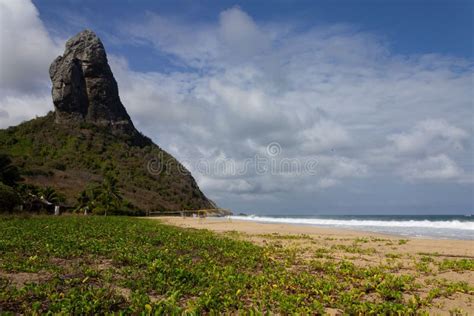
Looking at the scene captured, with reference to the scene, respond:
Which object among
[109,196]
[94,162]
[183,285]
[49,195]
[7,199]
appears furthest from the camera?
[94,162]

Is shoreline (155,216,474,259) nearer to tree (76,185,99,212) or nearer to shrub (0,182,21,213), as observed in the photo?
shrub (0,182,21,213)

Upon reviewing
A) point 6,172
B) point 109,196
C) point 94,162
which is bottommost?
point 109,196

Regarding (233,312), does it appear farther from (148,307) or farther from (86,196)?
(86,196)

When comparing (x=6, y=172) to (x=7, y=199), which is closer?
(x=7, y=199)

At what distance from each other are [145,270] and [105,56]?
102 m

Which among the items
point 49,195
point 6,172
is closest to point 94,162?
point 49,195

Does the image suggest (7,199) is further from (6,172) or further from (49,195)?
(49,195)

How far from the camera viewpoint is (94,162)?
262 ft

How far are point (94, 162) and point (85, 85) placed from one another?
2614 centimetres

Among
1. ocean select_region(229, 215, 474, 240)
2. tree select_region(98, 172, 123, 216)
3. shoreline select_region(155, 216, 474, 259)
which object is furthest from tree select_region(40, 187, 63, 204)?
ocean select_region(229, 215, 474, 240)

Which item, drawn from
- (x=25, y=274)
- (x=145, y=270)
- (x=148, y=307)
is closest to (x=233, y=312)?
(x=148, y=307)

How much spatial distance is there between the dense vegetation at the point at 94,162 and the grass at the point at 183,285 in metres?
53.3

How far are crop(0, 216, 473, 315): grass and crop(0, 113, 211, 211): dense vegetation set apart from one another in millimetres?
53283

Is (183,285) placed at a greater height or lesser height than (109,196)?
lesser
